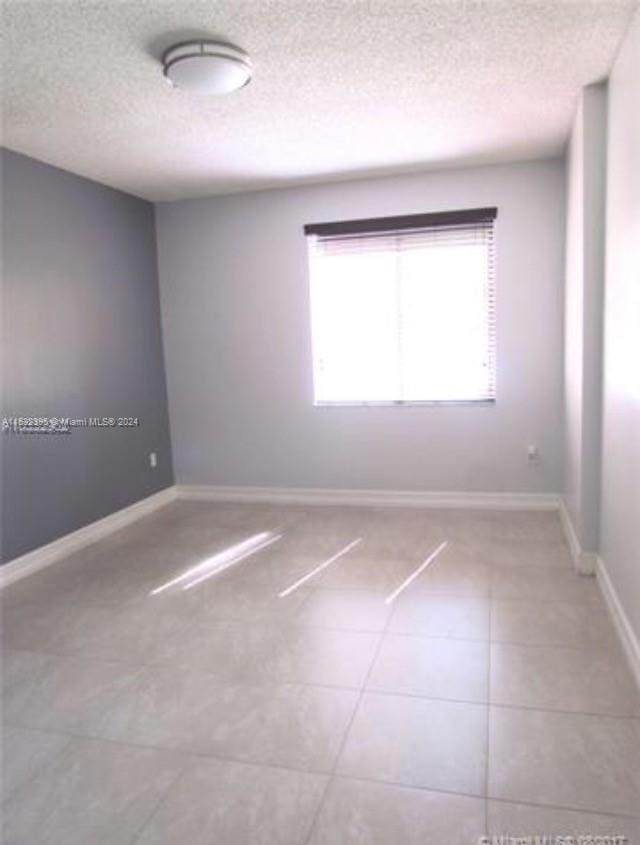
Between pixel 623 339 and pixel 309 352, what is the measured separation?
8.43 ft

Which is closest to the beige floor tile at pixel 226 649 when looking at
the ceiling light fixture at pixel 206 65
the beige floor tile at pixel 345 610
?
the beige floor tile at pixel 345 610

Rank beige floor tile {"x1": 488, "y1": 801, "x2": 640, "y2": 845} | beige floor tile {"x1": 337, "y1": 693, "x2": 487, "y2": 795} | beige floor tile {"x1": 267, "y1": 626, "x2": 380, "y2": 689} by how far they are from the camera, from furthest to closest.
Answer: beige floor tile {"x1": 267, "y1": 626, "x2": 380, "y2": 689}
beige floor tile {"x1": 337, "y1": 693, "x2": 487, "y2": 795}
beige floor tile {"x1": 488, "y1": 801, "x2": 640, "y2": 845}

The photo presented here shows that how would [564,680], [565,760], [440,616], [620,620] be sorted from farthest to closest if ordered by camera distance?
[440,616] → [620,620] → [564,680] → [565,760]

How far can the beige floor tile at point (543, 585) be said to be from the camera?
2.86 meters

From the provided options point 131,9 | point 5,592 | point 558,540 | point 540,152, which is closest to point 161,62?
point 131,9

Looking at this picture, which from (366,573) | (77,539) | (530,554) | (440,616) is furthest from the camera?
(77,539)

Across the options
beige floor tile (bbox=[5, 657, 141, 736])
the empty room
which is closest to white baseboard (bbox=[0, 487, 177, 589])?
the empty room

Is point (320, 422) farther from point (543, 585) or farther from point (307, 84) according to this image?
point (307, 84)

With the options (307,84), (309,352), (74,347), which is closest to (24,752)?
(74,347)

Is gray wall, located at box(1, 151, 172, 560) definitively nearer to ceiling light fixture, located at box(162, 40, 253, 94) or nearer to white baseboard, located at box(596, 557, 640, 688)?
ceiling light fixture, located at box(162, 40, 253, 94)

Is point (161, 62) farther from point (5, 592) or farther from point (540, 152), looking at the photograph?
point (5, 592)

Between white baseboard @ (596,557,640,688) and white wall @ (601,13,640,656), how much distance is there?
37 mm

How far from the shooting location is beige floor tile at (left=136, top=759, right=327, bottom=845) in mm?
1580

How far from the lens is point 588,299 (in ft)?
9.56
